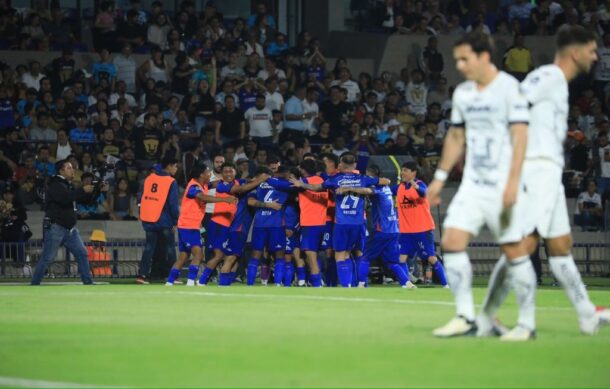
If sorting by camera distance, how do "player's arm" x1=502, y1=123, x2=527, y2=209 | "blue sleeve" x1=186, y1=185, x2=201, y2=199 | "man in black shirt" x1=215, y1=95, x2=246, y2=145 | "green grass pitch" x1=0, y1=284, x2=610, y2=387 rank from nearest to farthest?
"green grass pitch" x1=0, y1=284, x2=610, y2=387 → "player's arm" x1=502, y1=123, x2=527, y2=209 → "blue sleeve" x1=186, y1=185, x2=201, y2=199 → "man in black shirt" x1=215, y1=95, x2=246, y2=145

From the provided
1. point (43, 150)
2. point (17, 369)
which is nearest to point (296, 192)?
point (43, 150)

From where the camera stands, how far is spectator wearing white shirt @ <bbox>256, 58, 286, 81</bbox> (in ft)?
108

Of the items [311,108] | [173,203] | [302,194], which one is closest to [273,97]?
[311,108]

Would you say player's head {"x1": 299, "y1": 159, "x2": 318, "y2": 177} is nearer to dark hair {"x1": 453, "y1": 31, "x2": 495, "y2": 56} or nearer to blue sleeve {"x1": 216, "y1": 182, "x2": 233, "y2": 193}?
blue sleeve {"x1": 216, "y1": 182, "x2": 233, "y2": 193}

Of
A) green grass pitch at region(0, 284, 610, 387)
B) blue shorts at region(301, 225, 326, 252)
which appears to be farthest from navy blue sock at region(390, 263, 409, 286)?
green grass pitch at region(0, 284, 610, 387)

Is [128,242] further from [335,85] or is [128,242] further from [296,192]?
[335,85]

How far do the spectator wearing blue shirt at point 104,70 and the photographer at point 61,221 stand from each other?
9.00 m

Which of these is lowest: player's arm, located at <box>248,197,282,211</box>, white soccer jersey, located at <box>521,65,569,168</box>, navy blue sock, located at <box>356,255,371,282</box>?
navy blue sock, located at <box>356,255,371,282</box>

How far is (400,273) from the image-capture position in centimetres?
2339

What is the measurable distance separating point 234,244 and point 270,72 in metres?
9.81

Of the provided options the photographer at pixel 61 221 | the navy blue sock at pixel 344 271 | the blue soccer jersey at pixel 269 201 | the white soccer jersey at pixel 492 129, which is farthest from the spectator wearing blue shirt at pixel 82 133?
the white soccer jersey at pixel 492 129

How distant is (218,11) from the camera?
119ft

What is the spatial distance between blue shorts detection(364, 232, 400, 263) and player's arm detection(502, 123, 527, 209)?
12.7 m

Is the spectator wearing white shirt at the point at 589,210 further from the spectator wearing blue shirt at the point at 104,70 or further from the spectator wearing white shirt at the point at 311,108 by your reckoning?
the spectator wearing blue shirt at the point at 104,70
